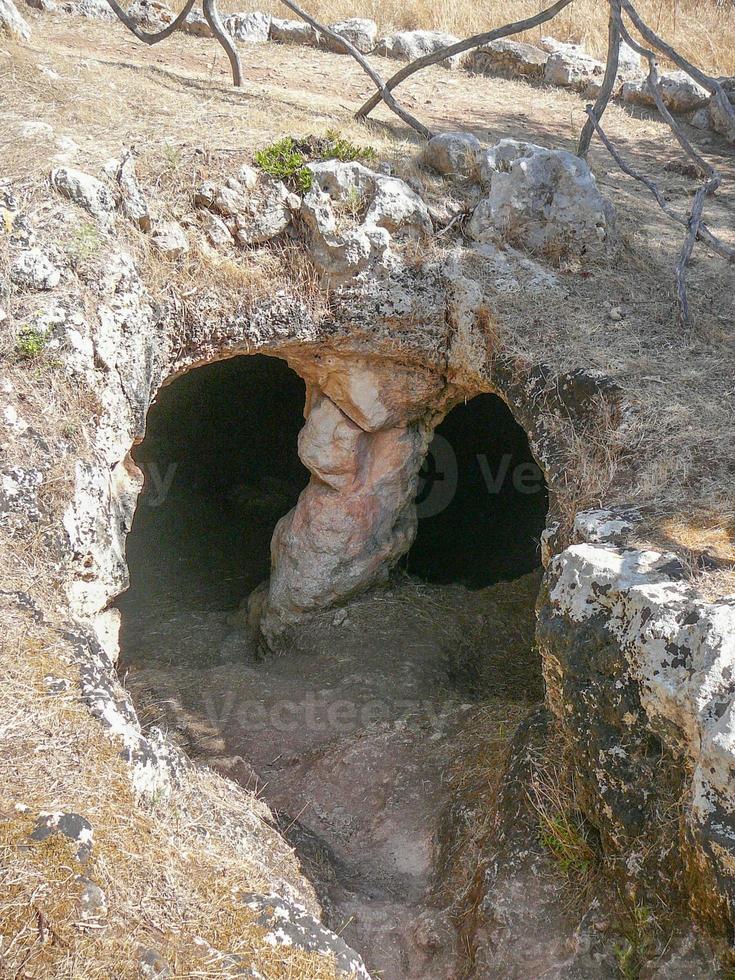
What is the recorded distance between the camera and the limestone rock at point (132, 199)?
587 centimetres

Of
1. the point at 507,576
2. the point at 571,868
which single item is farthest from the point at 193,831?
the point at 507,576

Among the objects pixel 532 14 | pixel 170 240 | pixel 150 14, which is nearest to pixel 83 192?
pixel 170 240

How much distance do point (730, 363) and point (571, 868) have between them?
141 inches

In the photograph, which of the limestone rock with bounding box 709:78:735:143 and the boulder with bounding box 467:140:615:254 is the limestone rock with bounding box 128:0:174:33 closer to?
the boulder with bounding box 467:140:615:254

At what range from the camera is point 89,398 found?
5051mm

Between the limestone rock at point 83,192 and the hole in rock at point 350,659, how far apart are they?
3.59m

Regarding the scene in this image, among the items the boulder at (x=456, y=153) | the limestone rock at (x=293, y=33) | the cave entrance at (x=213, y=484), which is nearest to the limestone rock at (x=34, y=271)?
the boulder at (x=456, y=153)

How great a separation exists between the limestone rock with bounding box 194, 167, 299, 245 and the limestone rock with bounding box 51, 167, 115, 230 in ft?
2.41

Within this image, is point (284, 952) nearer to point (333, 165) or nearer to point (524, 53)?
point (333, 165)

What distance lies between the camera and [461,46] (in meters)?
7.62

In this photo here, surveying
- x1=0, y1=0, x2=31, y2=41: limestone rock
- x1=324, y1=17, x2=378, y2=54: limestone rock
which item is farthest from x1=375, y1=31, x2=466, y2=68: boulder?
x1=0, y1=0, x2=31, y2=41: limestone rock

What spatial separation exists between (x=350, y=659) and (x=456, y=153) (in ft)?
14.3

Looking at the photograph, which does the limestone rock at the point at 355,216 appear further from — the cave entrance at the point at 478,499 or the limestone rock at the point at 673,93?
the limestone rock at the point at 673,93

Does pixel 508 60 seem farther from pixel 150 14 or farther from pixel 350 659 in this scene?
pixel 350 659
